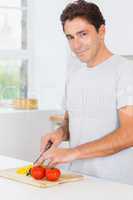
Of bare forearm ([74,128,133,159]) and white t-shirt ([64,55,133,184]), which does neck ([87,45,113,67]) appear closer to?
white t-shirt ([64,55,133,184])

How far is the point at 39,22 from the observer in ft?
15.5

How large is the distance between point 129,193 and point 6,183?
0.46 meters

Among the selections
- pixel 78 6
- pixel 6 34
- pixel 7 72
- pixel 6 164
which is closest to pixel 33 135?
pixel 7 72

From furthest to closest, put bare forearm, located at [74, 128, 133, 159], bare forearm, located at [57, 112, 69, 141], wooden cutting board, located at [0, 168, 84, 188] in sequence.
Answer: bare forearm, located at [57, 112, 69, 141] → bare forearm, located at [74, 128, 133, 159] → wooden cutting board, located at [0, 168, 84, 188]

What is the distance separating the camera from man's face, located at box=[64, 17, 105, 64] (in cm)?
202

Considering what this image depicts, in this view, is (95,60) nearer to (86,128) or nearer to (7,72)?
(86,128)

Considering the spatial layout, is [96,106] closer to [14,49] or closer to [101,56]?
[101,56]

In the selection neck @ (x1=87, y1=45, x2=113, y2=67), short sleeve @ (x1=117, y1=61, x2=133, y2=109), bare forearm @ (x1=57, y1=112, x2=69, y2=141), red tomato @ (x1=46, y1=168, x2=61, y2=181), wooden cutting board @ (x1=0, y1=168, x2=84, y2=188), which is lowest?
wooden cutting board @ (x1=0, y1=168, x2=84, y2=188)

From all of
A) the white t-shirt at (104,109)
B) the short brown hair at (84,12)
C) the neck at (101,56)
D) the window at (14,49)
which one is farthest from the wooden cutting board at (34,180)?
the window at (14,49)

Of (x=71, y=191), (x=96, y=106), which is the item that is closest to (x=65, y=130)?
(x=96, y=106)

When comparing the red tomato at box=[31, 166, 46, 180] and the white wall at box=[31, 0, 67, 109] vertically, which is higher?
the white wall at box=[31, 0, 67, 109]

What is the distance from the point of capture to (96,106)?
2.12 meters

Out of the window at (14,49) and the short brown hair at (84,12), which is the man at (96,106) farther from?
the window at (14,49)

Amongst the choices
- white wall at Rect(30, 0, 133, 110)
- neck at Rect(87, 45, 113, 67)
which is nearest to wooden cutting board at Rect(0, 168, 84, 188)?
neck at Rect(87, 45, 113, 67)
